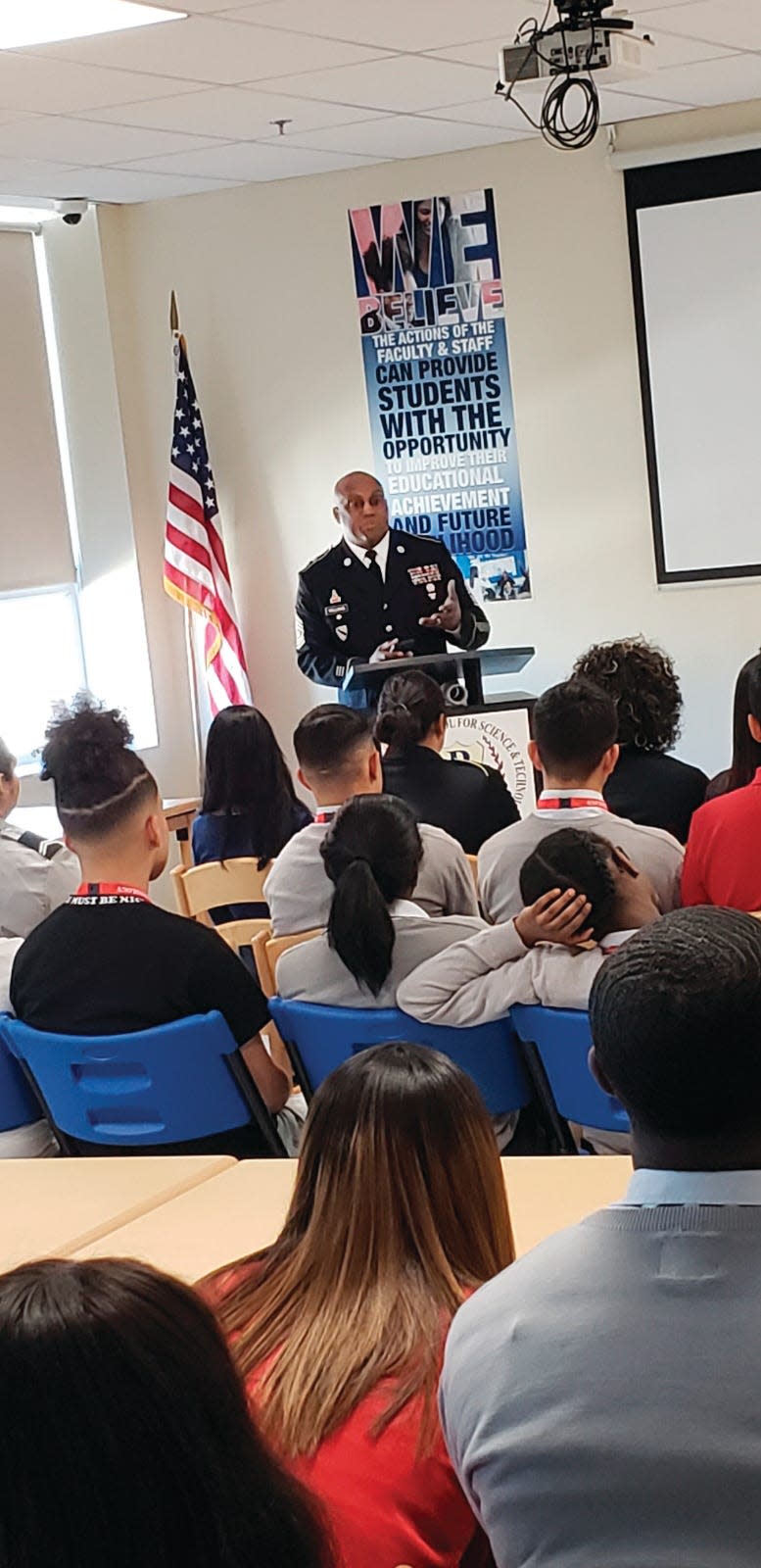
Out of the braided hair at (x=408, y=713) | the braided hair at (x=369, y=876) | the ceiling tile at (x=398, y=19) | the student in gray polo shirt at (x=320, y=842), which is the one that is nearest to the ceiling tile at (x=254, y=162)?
the ceiling tile at (x=398, y=19)

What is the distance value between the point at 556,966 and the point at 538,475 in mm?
4686

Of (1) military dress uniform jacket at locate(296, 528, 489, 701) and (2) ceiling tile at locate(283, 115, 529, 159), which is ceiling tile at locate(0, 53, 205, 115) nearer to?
(2) ceiling tile at locate(283, 115, 529, 159)

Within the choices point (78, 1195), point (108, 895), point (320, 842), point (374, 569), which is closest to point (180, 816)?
point (374, 569)

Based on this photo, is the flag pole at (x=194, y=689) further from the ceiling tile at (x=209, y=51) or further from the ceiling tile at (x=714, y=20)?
the ceiling tile at (x=714, y=20)

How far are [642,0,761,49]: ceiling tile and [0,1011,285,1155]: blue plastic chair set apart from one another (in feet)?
11.1

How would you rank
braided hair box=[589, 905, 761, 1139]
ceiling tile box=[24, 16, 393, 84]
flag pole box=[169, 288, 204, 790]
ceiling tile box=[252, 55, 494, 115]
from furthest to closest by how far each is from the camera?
flag pole box=[169, 288, 204, 790] → ceiling tile box=[252, 55, 494, 115] → ceiling tile box=[24, 16, 393, 84] → braided hair box=[589, 905, 761, 1139]

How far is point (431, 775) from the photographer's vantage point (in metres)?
4.48

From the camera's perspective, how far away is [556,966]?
2920mm

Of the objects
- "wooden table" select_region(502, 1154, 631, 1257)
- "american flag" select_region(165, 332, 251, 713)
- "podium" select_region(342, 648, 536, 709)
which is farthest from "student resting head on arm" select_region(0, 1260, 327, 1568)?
"american flag" select_region(165, 332, 251, 713)

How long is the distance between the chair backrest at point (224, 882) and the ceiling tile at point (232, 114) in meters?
2.54

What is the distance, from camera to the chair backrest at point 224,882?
4477 mm

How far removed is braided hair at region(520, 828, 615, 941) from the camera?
→ 2932 millimetres

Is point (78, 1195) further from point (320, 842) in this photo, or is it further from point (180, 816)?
point (180, 816)

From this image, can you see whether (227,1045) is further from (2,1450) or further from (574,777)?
(2,1450)
